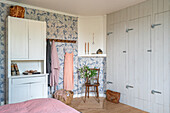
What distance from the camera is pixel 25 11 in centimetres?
372

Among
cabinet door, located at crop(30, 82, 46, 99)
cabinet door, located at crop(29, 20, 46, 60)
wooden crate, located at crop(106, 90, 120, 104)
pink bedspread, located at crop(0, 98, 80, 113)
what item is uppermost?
cabinet door, located at crop(29, 20, 46, 60)

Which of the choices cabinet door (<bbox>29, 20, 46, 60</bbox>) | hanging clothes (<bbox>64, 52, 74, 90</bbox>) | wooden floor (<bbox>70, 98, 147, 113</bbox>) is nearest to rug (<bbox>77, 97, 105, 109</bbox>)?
wooden floor (<bbox>70, 98, 147, 113</bbox>)

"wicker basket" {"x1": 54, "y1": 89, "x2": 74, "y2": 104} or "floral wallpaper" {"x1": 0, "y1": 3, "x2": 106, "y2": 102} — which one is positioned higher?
"floral wallpaper" {"x1": 0, "y1": 3, "x2": 106, "y2": 102}

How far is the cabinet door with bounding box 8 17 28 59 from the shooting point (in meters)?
3.22

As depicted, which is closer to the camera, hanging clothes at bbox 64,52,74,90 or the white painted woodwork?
the white painted woodwork

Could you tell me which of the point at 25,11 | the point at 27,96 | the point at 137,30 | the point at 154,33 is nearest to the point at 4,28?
the point at 25,11

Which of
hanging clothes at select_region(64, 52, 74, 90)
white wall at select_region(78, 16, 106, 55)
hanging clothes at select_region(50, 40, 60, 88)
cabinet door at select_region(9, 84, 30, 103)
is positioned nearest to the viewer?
cabinet door at select_region(9, 84, 30, 103)

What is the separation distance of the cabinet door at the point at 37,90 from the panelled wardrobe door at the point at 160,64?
8.43ft

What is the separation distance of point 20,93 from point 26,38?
4.12 ft

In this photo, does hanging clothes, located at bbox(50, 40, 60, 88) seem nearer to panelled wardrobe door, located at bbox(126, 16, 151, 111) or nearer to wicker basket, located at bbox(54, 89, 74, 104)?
wicker basket, located at bbox(54, 89, 74, 104)

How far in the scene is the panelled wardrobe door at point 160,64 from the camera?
9.89 ft

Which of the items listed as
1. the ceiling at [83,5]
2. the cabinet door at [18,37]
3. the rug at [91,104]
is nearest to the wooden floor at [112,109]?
the rug at [91,104]

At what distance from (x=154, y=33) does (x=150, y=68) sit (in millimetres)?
792

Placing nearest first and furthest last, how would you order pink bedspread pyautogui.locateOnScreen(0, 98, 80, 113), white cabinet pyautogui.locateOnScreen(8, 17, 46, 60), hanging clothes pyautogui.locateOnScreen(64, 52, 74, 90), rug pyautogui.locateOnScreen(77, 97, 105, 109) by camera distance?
pink bedspread pyautogui.locateOnScreen(0, 98, 80, 113) → white cabinet pyautogui.locateOnScreen(8, 17, 46, 60) → rug pyautogui.locateOnScreen(77, 97, 105, 109) → hanging clothes pyautogui.locateOnScreen(64, 52, 74, 90)
